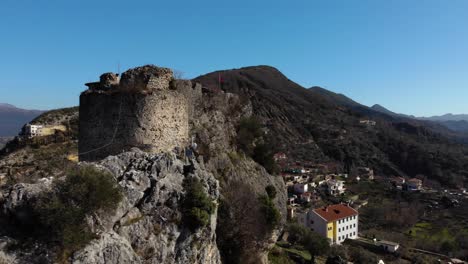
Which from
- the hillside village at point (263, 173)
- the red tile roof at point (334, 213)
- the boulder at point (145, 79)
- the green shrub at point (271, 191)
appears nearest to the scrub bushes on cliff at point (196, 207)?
the hillside village at point (263, 173)

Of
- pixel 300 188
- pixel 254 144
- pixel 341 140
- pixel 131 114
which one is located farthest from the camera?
pixel 341 140

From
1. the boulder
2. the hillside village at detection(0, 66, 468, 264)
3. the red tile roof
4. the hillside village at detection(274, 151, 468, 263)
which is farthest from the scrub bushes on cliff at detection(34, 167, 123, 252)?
the red tile roof

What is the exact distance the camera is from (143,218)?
32.7 feet

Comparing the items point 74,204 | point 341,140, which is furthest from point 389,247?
point 341,140

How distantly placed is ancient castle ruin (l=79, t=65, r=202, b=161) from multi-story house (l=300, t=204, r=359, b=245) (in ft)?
153

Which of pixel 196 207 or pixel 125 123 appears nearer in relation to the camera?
pixel 196 207

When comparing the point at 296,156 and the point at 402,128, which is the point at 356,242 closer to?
the point at 296,156

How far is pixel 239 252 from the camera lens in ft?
51.2

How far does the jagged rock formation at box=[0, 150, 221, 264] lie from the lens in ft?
26.6

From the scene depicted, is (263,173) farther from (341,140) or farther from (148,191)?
(341,140)

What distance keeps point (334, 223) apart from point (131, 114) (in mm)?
49935

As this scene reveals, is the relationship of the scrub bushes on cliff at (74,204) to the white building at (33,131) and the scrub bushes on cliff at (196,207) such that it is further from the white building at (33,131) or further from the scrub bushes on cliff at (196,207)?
the white building at (33,131)

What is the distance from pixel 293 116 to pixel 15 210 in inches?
5593

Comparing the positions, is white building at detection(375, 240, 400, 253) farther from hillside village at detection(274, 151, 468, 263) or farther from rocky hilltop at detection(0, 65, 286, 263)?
rocky hilltop at detection(0, 65, 286, 263)
